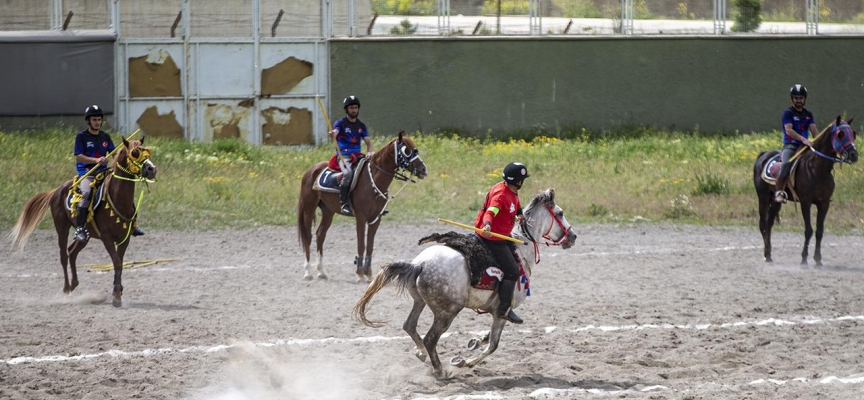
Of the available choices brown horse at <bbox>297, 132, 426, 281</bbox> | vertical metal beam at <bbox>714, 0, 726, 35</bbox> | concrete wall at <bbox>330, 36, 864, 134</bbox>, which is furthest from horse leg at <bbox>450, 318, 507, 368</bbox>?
vertical metal beam at <bbox>714, 0, 726, 35</bbox>

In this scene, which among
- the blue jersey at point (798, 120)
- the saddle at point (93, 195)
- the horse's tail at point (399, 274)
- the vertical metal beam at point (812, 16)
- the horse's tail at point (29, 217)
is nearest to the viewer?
the horse's tail at point (399, 274)

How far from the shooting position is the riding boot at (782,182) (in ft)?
54.1

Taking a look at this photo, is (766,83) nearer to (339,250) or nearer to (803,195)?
(803,195)

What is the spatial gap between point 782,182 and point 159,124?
58.2 feet

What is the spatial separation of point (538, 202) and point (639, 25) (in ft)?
70.0

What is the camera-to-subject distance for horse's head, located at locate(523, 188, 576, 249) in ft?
33.7

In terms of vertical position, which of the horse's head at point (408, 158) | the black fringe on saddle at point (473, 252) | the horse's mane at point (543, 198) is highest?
the horse's head at point (408, 158)

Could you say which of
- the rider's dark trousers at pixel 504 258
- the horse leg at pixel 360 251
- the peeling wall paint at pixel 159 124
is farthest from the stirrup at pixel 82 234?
the peeling wall paint at pixel 159 124

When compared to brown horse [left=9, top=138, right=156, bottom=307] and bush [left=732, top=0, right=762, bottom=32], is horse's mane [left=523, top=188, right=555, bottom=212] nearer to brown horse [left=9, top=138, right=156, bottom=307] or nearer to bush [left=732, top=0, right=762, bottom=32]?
brown horse [left=9, top=138, right=156, bottom=307]

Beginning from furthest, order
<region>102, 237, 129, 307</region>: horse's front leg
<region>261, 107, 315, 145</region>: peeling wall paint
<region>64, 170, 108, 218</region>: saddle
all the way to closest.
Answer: <region>261, 107, 315, 145</region>: peeling wall paint → <region>64, 170, 108, 218</region>: saddle → <region>102, 237, 129, 307</region>: horse's front leg

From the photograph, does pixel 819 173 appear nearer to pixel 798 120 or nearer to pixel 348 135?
pixel 798 120

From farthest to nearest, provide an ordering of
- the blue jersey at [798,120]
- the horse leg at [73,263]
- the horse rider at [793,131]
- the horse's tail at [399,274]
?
the blue jersey at [798,120], the horse rider at [793,131], the horse leg at [73,263], the horse's tail at [399,274]

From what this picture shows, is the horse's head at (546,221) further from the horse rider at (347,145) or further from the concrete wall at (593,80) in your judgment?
the concrete wall at (593,80)

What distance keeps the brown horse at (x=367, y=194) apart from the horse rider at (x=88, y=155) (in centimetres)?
282
